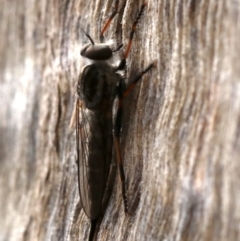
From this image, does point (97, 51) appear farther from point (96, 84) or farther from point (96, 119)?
point (96, 119)

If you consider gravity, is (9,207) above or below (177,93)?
below

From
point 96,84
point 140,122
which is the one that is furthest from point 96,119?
point 140,122

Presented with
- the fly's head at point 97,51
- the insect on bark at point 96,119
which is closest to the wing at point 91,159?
the insect on bark at point 96,119

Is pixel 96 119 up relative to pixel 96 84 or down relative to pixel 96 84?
down

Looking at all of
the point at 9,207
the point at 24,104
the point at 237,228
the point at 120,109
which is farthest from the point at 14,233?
the point at 237,228

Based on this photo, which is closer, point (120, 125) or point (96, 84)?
point (120, 125)

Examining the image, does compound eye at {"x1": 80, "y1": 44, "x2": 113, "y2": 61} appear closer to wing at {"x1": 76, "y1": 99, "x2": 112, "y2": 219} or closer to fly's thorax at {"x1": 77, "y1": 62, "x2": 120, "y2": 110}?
fly's thorax at {"x1": 77, "y1": 62, "x2": 120, "y2": 110}

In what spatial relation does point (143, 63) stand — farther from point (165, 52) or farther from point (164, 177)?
point (164, 177)

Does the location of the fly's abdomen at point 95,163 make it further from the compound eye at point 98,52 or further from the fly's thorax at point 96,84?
the compound eye at point 98,52
